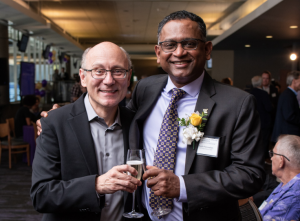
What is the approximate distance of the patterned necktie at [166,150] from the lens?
5.02 feet

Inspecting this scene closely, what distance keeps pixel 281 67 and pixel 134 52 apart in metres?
11.8

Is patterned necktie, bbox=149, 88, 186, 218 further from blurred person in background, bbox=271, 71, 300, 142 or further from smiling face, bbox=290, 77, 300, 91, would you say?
smiling face, bbox=290, 77, 300, 91

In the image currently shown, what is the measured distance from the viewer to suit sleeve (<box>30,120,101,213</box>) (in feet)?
4.46

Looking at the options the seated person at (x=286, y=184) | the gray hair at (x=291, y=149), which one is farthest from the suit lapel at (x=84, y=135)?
the gray hair at (x=291, y=149)

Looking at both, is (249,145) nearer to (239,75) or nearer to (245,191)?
(245,191)

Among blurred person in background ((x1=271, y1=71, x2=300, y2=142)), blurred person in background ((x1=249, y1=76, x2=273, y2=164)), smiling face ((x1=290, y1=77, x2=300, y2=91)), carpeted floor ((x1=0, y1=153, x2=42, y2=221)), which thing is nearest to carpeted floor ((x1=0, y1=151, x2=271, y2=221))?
carpeted floor ((x1=0, y1=153, x2=42, y2=221))

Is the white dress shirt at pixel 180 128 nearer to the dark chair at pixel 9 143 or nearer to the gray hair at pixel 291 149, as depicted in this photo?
the gray hair at pixel 291 149

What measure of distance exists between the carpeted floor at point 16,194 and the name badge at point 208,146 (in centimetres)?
320

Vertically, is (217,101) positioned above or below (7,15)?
below

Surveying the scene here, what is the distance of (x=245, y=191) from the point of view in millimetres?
1398

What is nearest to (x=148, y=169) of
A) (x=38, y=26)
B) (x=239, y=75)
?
(x=38, y=26)

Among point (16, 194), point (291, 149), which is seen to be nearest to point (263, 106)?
point (291, 149)

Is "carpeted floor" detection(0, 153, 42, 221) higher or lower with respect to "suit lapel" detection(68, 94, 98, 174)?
lower

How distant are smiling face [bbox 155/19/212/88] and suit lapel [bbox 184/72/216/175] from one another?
3.1 inches
